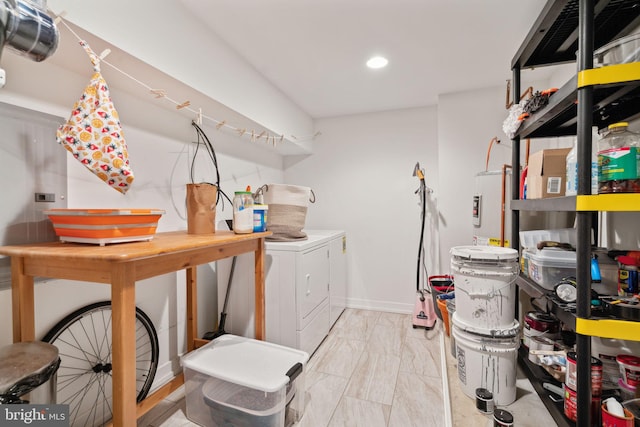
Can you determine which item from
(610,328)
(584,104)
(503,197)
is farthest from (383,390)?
(584,104)

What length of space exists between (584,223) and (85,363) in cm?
226

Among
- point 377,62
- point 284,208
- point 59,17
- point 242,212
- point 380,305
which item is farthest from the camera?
point 380,305

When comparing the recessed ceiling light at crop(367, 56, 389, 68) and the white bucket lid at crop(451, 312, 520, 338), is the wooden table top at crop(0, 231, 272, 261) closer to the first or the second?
the white bucket lid at crop(451, 312, 520, 338)

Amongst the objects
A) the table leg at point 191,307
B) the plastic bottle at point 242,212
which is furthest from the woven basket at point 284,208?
the table leg at point 191,307

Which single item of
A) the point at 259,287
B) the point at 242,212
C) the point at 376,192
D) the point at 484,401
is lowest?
the point at 484,401

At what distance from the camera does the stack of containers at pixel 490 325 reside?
1275 mm

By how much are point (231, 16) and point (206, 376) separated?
200 cm

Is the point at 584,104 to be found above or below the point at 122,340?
above

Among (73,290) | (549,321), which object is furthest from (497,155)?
(73,290)

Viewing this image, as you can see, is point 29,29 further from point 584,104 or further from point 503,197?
point 503,197

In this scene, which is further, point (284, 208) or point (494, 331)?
point (284, 208)

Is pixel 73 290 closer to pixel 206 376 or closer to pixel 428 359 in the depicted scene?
pixel 206 376

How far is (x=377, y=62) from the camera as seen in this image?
85.2 inches

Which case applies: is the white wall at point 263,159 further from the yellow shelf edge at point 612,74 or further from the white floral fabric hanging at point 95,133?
the yellow shelf edge at point 612,74
